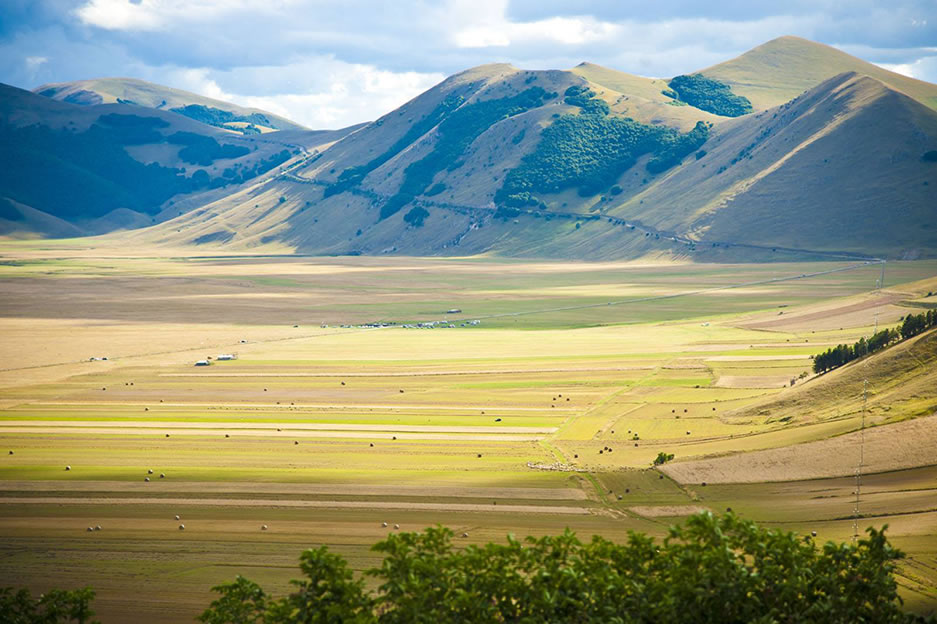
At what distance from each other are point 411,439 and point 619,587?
140 ft

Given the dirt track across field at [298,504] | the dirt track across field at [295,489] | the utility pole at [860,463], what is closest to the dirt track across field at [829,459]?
the utility pole at [860,463]

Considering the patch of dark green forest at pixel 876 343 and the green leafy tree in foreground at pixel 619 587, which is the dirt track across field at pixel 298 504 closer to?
the green leafy tree in foreground at pixel 619 587

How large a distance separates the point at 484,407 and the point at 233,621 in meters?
53.3

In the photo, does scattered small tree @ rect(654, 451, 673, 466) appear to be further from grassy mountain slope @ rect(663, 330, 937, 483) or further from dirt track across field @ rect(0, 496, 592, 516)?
dirt track across field @ rect(0, 496, 592, 516)

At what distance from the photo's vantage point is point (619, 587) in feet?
100

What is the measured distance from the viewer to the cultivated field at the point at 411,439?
48875 millimetres

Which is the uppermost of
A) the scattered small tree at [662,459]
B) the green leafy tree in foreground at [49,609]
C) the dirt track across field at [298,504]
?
the green leafy tree in foreground at [49,609]

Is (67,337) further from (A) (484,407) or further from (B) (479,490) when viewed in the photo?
(B) (479,490)

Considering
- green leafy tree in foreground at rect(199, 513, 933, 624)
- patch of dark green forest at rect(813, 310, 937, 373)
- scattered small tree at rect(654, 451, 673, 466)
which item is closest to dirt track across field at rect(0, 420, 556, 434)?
scattered small tree at rect(654, 451, 673, 466)

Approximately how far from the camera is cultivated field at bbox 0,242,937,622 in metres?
48.9

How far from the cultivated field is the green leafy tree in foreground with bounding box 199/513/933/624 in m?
10.6

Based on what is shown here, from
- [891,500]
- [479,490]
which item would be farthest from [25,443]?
[891,500]

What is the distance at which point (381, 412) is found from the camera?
82750 millimetres

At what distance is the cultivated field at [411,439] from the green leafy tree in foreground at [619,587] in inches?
417
